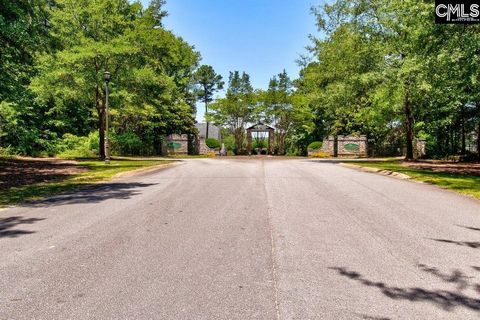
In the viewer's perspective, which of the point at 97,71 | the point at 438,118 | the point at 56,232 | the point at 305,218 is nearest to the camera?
the point at 56,232

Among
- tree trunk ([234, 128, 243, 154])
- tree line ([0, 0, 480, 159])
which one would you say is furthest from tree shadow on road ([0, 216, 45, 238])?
tree trunk ([234, 128, 243, 154])

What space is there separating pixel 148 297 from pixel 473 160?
97.7ft

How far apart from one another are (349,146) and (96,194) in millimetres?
38753

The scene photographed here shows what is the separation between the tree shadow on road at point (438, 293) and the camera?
12.2 feet

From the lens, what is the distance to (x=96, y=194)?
1081 cm

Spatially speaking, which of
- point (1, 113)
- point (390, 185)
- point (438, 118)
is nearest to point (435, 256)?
point (390, 185)

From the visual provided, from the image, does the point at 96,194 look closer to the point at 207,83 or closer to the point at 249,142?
the point at 249,142

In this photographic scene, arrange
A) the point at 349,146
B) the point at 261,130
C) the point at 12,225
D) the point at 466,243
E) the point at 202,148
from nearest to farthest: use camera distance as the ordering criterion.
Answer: the point at 466,243
the point at 12,225
the point at 349,146
the point at 202,148
the point at 261,130

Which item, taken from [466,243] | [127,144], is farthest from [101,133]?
[466,243]

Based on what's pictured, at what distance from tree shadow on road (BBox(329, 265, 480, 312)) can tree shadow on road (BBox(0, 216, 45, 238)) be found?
16.3 ft

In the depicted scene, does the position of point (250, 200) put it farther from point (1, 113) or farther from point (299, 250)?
point (1, 113)

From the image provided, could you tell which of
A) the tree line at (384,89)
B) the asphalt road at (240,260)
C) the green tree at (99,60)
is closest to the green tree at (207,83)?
the tree line at (384,89)

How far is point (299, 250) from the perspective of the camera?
543 centimetres

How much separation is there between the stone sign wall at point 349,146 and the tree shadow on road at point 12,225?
4125 centimetres
